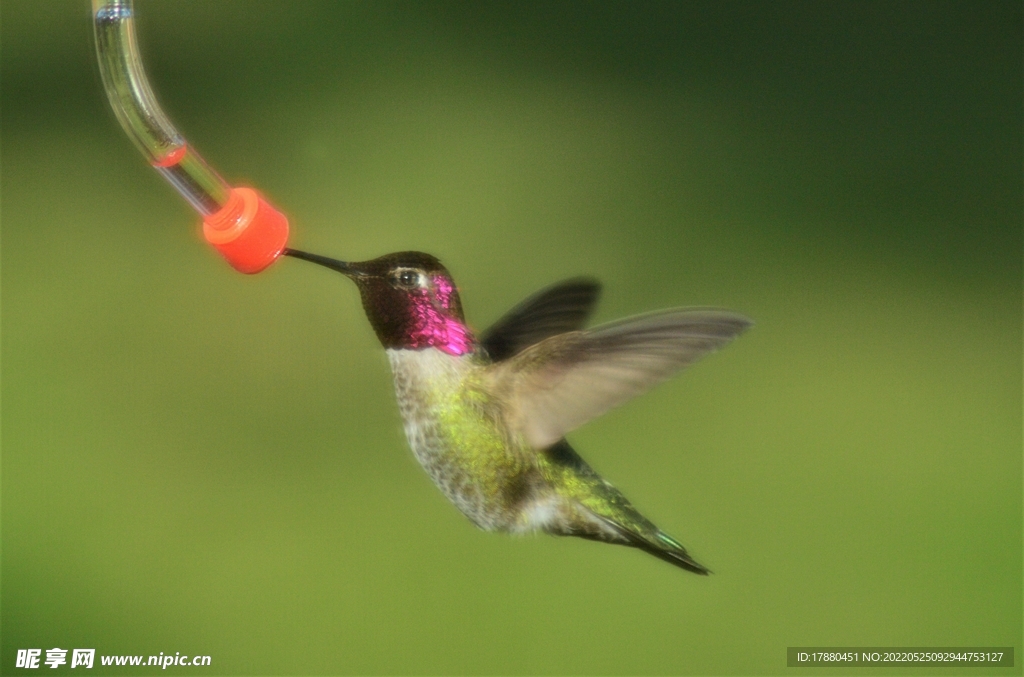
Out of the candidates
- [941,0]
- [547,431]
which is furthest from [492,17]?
[547,431]

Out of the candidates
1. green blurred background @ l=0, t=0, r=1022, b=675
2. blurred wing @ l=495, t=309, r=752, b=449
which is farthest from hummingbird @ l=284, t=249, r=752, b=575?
green blurred background @ l=0, t=0, r=1022, b=675

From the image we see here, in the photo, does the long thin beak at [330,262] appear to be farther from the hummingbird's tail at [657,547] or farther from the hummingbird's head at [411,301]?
the hummingbird's tail at [657,547]

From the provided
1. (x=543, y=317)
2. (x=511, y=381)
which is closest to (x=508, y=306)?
(x=543, y=317)

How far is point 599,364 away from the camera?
3.38ft

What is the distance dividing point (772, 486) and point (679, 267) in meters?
0.65

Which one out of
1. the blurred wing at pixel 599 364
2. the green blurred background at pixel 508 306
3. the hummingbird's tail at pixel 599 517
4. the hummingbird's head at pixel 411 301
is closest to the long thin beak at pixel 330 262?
the hummingbird's head at pixel 411 301

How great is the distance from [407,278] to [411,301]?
0.03 meters

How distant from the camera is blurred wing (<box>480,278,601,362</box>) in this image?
121cm

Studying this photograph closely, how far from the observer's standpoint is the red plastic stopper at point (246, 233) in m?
0.88

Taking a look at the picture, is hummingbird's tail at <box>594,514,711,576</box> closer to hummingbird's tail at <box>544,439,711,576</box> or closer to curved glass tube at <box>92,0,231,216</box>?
hummingbird's tail at <box>544,439,711,576</box>

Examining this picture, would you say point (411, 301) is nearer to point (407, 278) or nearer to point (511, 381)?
point (407, 278)

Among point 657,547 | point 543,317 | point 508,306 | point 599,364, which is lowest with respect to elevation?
point 657,547

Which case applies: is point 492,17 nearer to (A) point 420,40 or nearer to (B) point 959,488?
(A) point 420,40

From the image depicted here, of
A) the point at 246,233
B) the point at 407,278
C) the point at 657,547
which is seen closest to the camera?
the point at 246,233
